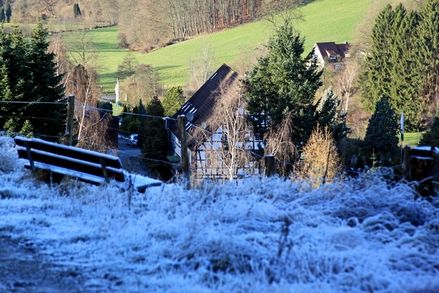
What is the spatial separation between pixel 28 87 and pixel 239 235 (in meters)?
22.4

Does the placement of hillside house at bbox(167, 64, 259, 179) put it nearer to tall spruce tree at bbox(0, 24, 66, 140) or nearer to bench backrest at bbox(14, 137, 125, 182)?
tall spruce tree at bbox(0, 24, 66, 140)

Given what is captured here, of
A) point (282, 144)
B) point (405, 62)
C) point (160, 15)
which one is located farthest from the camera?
point (160, 15)

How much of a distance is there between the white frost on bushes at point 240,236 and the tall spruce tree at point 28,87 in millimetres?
16422

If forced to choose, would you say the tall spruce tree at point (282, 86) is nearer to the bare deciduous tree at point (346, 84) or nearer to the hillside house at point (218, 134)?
the hillside house at point (218, 134)

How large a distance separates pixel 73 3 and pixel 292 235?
10300cm

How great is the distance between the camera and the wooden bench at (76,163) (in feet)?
27.2

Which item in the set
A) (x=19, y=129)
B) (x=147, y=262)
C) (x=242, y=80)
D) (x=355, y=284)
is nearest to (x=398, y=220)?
(x=355, y=284)

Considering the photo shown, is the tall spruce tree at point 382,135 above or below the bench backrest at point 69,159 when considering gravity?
below

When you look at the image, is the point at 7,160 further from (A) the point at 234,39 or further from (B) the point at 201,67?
(A) the point at 234,39

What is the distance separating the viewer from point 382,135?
45031 millimetres

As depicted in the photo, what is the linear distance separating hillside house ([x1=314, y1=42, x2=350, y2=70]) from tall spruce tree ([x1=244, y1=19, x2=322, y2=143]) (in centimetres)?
4096

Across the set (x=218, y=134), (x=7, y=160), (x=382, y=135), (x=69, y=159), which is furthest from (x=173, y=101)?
(x=69, y=159)

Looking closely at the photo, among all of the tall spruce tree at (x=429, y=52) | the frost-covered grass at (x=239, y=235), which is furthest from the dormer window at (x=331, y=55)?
the frost-covered grass at (x=239, y=235)

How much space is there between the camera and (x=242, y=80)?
34781 millimetres
